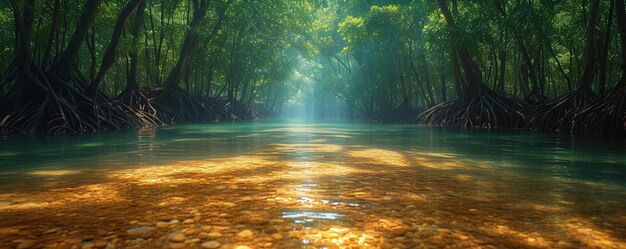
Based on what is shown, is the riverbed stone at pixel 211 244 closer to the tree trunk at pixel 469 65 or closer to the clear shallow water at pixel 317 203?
the clear shallow water at pixel 317 203

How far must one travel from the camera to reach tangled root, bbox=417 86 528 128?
11.9m

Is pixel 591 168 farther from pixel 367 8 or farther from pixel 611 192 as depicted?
pixel 367 8

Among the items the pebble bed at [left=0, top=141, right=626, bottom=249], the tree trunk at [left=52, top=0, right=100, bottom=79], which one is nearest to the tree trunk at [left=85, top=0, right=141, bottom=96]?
the tree trunk at [left=52, top=0, right=100, bottom=79]

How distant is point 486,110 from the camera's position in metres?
12.1

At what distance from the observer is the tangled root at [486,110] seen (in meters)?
11.9

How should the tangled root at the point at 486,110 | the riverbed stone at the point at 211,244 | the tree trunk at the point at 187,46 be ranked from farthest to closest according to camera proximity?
1. the tree trunk at the point at 187,46
2. the tangled root at the point at 486,110
3. the riverbed stone at the point at 211,244

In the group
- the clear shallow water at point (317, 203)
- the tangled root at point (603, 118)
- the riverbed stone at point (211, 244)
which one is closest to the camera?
the riverbed stone at point (211, 244)

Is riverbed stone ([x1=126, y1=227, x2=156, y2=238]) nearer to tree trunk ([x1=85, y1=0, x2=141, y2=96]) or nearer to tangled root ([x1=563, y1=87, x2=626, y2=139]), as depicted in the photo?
tangled root ([x1=563, y1=87, x2=626, y2=139])

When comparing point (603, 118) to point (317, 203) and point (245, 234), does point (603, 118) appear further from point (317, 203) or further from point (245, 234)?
point (245, 234)

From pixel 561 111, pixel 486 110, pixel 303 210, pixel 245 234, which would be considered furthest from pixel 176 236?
pixel 486 110

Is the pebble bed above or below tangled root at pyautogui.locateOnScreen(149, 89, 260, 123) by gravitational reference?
below

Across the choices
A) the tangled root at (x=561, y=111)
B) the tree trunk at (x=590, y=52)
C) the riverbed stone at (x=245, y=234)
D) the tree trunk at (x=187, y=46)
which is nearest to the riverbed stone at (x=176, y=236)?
the riverbed stone at (x=245, y=234)

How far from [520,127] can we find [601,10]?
488 cm

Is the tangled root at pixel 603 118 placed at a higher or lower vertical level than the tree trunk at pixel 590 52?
lower
